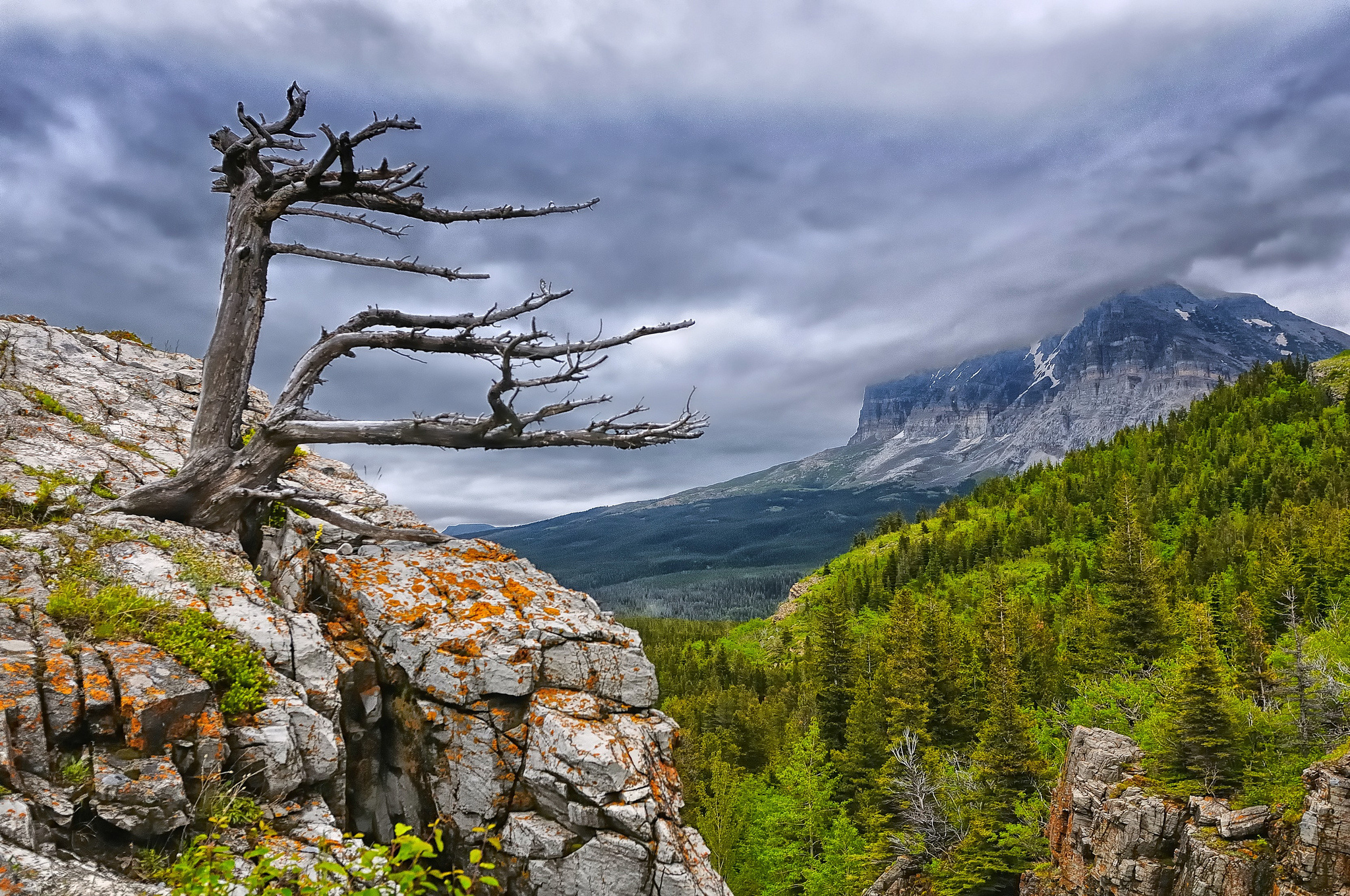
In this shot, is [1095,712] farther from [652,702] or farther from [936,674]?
[652,702]

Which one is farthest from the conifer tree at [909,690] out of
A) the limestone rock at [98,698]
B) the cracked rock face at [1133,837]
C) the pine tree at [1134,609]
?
A: the limestone rock at [98,698]

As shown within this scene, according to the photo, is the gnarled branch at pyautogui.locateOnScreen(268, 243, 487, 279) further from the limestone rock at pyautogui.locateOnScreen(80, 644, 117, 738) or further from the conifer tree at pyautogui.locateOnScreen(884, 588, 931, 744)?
the conifer tree at pyautogui.locateOnScreen(884, 588, 931, 744)

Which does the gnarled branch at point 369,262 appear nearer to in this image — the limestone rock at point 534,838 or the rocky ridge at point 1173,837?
the limestone rock at point 534,838

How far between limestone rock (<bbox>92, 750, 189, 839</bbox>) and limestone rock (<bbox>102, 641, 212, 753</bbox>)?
19cm

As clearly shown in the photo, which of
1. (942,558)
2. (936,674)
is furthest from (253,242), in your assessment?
(942,558)

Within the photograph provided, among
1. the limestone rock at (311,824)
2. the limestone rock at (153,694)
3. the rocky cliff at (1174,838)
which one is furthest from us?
the rocky cliff at (1174,838)

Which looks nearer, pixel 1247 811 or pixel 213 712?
pixel 213 712

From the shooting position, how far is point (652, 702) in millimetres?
7727

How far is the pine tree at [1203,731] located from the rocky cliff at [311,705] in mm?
23153

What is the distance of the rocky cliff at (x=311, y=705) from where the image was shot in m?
4.62

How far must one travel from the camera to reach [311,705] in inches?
244

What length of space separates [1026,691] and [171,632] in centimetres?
5217

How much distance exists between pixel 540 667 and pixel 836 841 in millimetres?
35855

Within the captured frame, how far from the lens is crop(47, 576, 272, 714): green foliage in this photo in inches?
219
